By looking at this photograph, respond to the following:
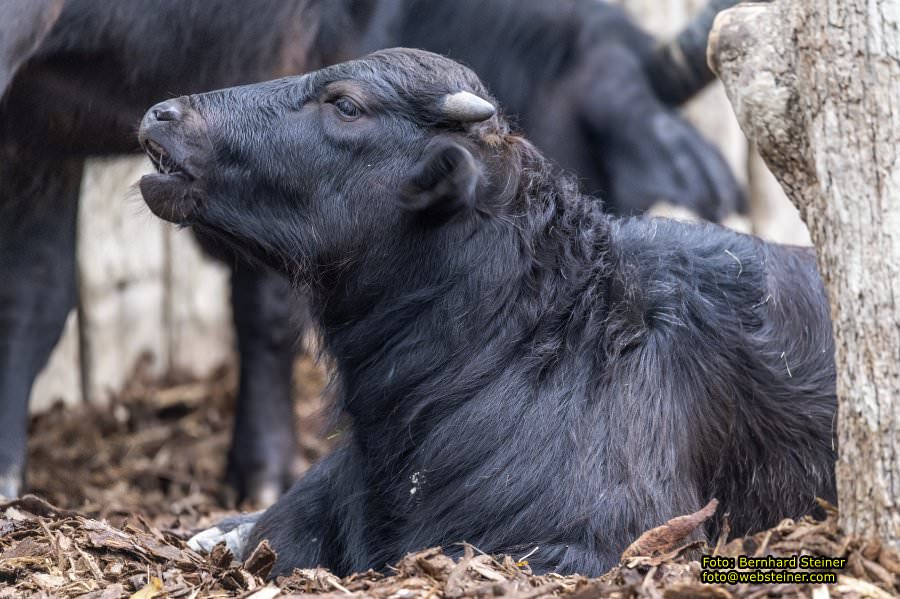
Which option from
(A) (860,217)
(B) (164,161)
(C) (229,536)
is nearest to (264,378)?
(C) (229,536)

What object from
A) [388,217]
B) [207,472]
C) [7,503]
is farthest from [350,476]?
[207,472]

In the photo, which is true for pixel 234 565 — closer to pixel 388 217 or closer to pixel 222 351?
pixel 388 217

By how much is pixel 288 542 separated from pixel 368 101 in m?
1.38

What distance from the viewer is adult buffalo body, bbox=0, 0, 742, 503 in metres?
5.38

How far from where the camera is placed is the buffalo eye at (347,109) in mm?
4105

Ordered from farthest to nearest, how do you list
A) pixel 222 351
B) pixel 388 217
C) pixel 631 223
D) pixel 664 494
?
pixel 222 351 < pixel 631 223 < pixel 388 217 < pixel 664 494

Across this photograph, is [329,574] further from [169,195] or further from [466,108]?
[466,108]

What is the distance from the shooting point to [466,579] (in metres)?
3.33

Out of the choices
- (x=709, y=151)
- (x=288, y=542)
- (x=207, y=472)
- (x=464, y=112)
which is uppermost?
(x=464, y=112)

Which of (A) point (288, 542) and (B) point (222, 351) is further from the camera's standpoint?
(B) point (222, 351)

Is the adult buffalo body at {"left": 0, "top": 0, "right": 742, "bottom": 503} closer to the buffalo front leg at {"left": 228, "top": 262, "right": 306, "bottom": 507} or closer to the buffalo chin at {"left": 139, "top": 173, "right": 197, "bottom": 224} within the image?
the buffalo front leg at {"left": 228, "top": 262, "right": 306, "bottom": 507}

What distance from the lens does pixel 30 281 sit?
20.3ft

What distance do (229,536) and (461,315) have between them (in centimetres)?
126

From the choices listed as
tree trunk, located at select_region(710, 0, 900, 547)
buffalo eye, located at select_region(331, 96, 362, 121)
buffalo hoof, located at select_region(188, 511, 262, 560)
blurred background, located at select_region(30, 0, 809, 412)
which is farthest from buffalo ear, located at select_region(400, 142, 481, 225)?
blurred background, located at select_region(30, 0, 809, 412)
